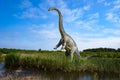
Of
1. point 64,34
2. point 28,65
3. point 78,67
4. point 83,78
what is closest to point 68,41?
point 64,34

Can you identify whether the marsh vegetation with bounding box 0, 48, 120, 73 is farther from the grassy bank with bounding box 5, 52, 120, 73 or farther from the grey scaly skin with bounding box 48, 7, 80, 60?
the grey scaly skin with bounding box 48, 7, 80, 60

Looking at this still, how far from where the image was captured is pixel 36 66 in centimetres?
1295

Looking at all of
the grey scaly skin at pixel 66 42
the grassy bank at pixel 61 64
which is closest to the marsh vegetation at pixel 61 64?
the grassy bank at pixel 61 64

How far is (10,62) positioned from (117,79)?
22.6ft

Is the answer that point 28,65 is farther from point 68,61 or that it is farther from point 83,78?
point 83,78

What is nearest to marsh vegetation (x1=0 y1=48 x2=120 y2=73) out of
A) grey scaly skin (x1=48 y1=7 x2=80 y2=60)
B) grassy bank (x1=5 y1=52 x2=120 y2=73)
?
grassy bank (x1=5 y1=52 x2=120 y2=73)

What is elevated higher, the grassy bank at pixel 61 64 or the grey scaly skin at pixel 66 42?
the grey scaly skin at pixel 66 42

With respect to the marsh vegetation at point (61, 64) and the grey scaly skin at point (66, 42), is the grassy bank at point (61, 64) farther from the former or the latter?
the grey scaly skin at point (66, 42)

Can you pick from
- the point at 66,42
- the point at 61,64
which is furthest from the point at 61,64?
the point at 66,42

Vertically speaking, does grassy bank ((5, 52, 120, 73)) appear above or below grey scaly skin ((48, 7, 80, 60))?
below

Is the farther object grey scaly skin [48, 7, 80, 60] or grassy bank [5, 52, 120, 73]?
grey scaly skin [48, 7, 80, 60]

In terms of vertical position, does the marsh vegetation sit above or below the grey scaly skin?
below

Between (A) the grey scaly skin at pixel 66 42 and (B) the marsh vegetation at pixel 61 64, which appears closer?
(B) the marsh vegetation at pixel 61 64

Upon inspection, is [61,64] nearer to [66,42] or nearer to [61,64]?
[61,64]
